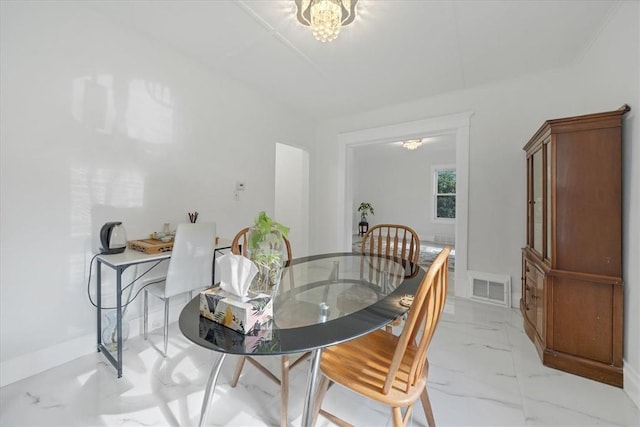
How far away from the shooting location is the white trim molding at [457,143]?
3.20 m

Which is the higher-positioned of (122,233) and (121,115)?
(121,115)

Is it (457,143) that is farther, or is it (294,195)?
(294,195)

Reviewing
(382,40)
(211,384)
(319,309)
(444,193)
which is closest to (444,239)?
(444,193)

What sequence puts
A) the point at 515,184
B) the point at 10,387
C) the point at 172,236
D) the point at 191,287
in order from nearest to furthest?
the point at 10,387 < the point at 191,287 < the point at 172,236 < the point at 515,184

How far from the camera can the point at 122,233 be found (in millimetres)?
1959

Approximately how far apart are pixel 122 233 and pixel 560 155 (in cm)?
308

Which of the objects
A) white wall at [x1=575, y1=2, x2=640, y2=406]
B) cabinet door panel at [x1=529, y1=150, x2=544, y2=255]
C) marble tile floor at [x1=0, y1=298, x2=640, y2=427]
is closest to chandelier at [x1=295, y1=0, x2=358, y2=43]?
white wall at [x1=575, y1=2, x2=640, y2=406]

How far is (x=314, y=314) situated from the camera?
1165mm

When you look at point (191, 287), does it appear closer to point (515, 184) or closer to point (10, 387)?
point (10, 387)

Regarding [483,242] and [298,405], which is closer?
[298,405]

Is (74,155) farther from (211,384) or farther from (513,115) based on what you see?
(513,115)

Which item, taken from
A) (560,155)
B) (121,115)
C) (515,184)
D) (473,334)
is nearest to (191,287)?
(121,115)

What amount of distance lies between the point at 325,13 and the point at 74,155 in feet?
6.33

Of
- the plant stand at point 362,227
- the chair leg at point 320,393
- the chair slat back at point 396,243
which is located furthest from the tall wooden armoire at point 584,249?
the plant stand at point 362,227
